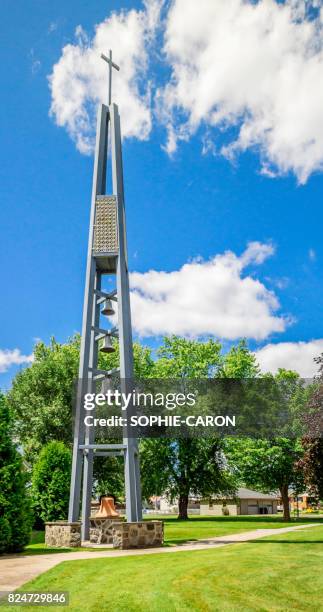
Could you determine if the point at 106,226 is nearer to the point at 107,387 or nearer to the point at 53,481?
the point at 107,387

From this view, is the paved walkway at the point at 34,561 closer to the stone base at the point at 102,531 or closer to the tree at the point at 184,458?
the stone base at the point at 102,531

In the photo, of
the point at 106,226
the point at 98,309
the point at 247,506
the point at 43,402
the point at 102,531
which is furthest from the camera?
the point at 247,506

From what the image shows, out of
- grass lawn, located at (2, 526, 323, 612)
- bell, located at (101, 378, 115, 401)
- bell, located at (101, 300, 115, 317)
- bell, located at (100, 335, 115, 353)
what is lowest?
grass lawn, located at (2, 526, 323, 612)

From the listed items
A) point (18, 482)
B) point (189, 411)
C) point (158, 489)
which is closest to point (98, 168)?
point (18, 482)

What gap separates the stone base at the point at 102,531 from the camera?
1681 centimetres

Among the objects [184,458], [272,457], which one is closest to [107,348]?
[184,458]

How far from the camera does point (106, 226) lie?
18.2 m

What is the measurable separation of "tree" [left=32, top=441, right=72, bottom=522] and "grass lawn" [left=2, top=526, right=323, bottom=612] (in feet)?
34.2

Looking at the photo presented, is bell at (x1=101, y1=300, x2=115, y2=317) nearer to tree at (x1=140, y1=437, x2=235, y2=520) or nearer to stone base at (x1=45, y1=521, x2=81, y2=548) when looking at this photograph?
stone base at (x1=45, y1=521, x2=81, y2=548)

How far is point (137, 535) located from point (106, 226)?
9132mm

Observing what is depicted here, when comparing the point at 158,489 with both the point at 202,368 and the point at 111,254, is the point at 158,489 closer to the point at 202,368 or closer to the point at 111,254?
the point at 202,368

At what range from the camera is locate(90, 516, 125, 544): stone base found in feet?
55.2

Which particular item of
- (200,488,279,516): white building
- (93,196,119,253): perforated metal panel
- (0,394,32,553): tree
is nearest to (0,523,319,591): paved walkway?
(0,394,32,553): tree

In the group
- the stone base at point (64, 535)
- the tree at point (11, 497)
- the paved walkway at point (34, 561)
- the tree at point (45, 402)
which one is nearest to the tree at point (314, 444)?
the paved walkway at point (34, 561)
